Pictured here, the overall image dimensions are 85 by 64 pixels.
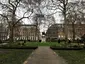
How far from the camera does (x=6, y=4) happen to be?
4894 cm

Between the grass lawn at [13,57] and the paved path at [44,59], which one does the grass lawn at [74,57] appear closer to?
the paved path at [44,59]

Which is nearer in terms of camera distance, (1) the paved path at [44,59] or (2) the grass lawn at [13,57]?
(1) the paved path at [44,59]

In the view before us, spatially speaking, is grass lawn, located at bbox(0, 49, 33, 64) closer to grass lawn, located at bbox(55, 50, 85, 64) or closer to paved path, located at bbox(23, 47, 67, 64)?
paved path, located at bbox(23, 47, 67, 64)

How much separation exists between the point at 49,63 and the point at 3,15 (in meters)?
35.6

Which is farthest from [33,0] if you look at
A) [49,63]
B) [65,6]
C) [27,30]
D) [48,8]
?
[27,30]

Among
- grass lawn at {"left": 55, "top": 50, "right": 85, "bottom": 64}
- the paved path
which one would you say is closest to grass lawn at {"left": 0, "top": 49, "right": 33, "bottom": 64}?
the paved path

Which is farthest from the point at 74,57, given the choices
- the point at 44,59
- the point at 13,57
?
the point at 13,57

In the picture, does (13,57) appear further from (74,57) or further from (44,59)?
(74,57)

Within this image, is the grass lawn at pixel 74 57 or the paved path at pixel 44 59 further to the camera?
the grass lawn at pixel 74 57

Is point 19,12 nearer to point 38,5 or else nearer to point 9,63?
point 38,5

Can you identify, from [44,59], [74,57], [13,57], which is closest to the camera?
[44,59]

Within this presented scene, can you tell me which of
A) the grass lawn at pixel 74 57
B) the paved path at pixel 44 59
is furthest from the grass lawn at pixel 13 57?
the grass lawn at pixel 74 57

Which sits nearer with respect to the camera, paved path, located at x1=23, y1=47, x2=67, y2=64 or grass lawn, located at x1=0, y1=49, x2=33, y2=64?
paved path, located at x1=23, y1=47, x2=67, y2=64

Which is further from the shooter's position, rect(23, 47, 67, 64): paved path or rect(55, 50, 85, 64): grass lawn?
rect(55, 50, 85, 64): grass lawn
